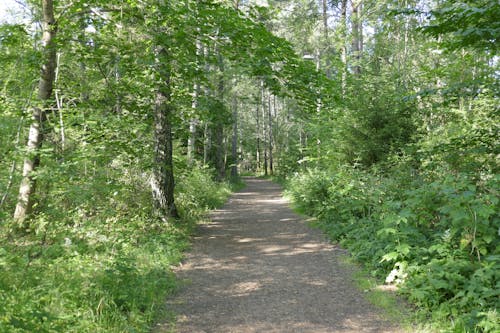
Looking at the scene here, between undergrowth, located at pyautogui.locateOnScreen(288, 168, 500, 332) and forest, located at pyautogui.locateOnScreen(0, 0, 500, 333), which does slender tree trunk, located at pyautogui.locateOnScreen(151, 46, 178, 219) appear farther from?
undergrowth, located at pyautogui.locateOnScreen(288, 168, 500, 332)

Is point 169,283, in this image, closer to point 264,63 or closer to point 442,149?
point 264,63

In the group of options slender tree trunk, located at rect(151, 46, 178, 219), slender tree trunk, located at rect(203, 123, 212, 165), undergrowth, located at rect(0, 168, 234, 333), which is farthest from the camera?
slender tree trunk, located at rect(203, 123, 212, 165)

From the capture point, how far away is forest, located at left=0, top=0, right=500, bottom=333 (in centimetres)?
424

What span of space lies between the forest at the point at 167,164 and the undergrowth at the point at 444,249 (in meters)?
0.02

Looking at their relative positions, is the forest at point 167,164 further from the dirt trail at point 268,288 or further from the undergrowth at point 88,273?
the dirt trail at point 268,288

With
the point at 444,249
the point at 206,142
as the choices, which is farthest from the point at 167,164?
the point at 206,142

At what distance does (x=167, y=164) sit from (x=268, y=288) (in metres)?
4.77

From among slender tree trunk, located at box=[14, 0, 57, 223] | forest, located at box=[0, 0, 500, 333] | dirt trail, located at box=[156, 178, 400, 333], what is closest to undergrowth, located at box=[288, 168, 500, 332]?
forest, located at box=[0, 0, 500, 333]

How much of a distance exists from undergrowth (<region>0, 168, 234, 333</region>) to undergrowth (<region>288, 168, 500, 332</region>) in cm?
333

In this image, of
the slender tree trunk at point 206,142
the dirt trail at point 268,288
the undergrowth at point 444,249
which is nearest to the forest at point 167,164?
the undergrowth at point 444,249

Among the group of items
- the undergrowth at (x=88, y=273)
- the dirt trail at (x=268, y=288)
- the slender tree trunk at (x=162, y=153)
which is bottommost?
the dirt trail at (x=268, y=288)

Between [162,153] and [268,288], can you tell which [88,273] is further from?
[162,153]

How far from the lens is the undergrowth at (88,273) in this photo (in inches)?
135

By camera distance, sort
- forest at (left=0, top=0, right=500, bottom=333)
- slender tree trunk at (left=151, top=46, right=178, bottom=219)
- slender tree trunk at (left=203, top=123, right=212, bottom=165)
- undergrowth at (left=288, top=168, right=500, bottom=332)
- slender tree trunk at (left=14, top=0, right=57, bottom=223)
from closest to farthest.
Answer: undergrowth at (left=288, top=168, right=500, bottom=332) < forest at (left=0, top=0, right=500, bottom=333) < slender tree trunk at (left=14, top=0, right=57, bottom=223) < slender tree trunk at (left=151, top=46, right=178, bottom=219) < slender tree trunk at (left=203, top=123, right=212, bottom=165)
